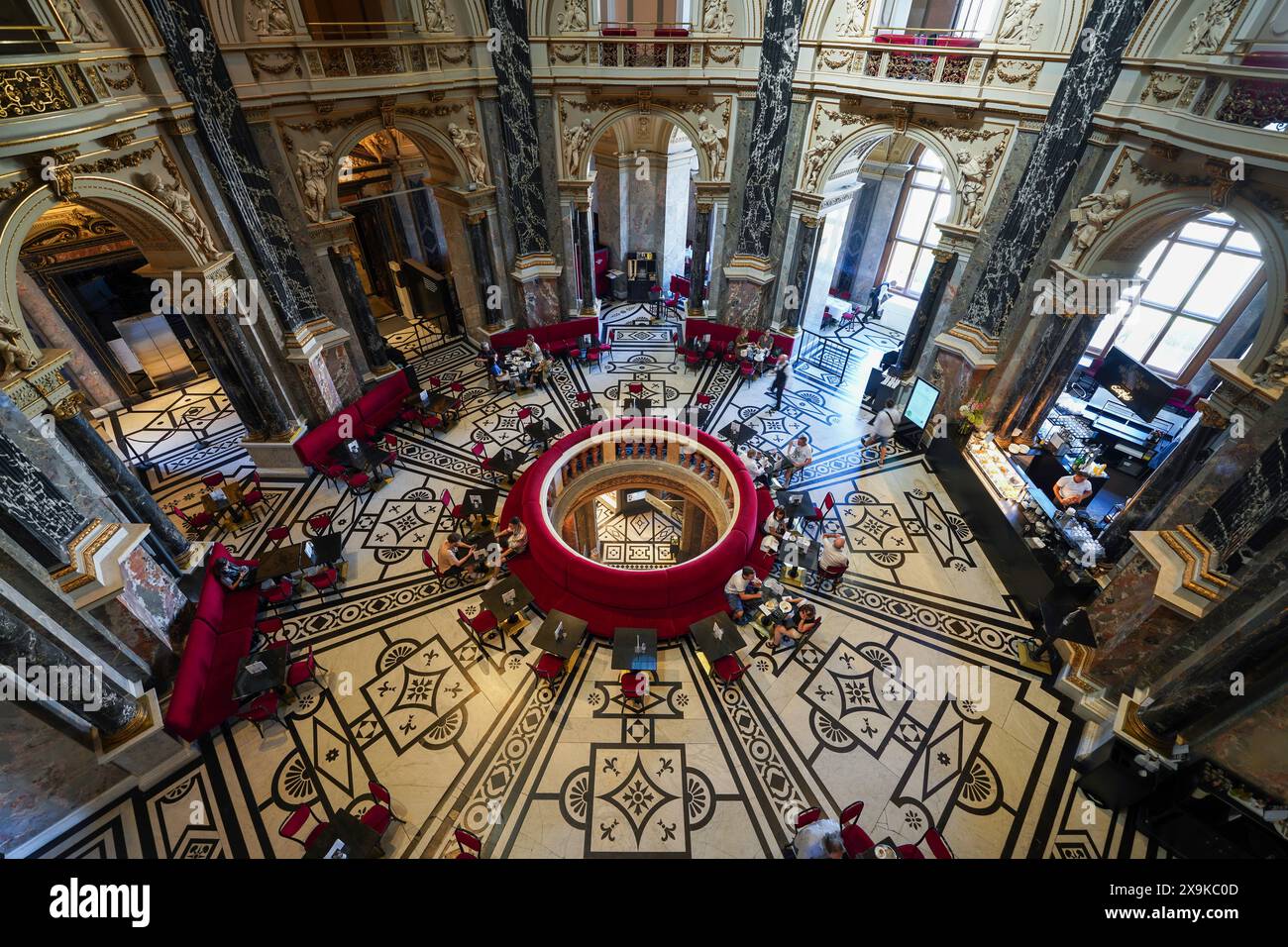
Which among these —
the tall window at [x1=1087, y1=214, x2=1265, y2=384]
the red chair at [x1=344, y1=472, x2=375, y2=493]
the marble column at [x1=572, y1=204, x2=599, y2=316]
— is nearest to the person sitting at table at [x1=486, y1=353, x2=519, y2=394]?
the marble column at [x1=572, y1=204, x2=599, y2=316]

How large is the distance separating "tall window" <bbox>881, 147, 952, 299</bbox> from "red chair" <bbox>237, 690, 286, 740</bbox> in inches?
732

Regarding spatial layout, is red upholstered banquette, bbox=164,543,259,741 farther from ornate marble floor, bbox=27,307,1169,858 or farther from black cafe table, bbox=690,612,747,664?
black cafe table, bbox=690,612,747,664

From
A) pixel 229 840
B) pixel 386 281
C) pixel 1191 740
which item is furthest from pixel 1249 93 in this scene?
pixel 386 281

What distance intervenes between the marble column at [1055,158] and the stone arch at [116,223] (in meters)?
13.8

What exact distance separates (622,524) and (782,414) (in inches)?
283

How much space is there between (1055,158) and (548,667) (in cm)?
1144

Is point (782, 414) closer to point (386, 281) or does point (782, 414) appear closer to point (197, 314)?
point (197, 314)

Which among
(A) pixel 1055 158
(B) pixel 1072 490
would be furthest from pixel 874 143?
(B) pixel 1072 490

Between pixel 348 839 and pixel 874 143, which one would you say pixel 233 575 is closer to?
pixel 348 839

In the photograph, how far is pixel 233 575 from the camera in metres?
8.92

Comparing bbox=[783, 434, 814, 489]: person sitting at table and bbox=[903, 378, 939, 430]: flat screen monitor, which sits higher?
bbox=[903, 378, 939, 430]: flat screen monitor

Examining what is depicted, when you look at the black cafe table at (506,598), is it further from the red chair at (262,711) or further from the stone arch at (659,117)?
the stone arch at (659,117)

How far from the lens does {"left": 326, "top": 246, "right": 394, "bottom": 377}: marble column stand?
11.5 metres

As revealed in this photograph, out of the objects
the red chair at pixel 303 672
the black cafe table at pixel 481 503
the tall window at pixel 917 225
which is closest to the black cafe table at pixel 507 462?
the black cafe table at pixel 481 503
